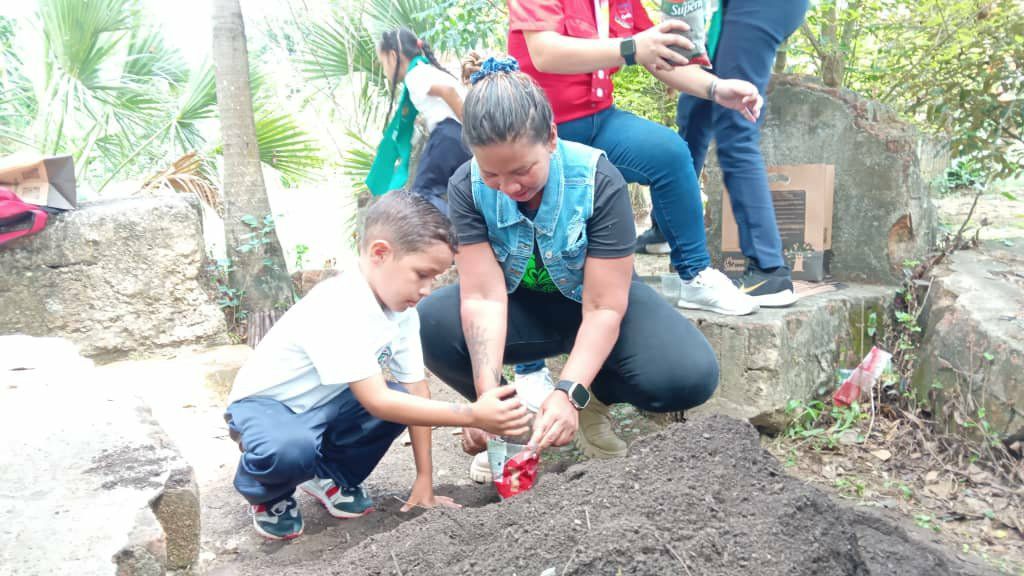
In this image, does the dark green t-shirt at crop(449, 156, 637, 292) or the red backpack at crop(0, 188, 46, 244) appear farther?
the red backpack at crop(0, 188, 46, 244)

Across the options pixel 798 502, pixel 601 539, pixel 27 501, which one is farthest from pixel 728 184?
pixel 27 501

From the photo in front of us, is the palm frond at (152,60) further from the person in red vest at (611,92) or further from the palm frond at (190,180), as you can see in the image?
the person in red vest at (611,92)

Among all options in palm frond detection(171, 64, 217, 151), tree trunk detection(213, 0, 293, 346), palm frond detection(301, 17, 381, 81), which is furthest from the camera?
palm frond detection(301, 17, 381, 81)

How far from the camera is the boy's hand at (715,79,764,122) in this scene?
7.59 feet

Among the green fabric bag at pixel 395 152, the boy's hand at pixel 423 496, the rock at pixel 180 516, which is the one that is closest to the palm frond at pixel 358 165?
the green fabric bag at pixel 395 152

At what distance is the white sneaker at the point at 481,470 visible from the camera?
2.62 meters

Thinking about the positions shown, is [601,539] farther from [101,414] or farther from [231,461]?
[231,461]

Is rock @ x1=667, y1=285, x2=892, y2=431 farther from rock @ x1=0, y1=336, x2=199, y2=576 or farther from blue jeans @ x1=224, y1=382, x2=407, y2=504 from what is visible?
rock @ x1=0, y1=336, x2=199, y2=576

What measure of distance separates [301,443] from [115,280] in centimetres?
278

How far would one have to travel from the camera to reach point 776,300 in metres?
2.86

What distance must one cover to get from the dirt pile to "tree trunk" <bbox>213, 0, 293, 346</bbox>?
124 inches

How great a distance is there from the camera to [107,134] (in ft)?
20.1

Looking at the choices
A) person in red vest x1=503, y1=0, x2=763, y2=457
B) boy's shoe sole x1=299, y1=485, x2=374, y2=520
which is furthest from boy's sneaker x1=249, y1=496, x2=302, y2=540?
person in red vest x1=503, y1=0, x2=763, y2=457

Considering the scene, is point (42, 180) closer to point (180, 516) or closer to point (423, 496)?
point (423, 496)
